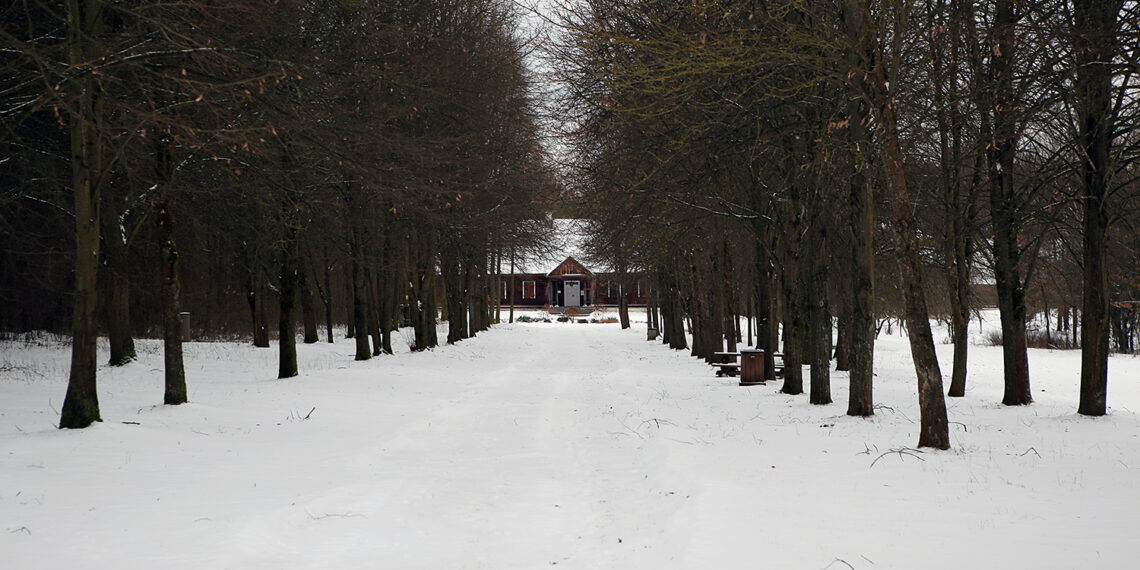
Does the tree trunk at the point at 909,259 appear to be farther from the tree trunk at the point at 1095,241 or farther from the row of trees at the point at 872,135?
the tree trunk at the point at 1095,241

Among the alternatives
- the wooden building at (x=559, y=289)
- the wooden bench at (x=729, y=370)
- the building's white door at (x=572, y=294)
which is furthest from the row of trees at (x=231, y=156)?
the building's white door at (x=572, y=294)

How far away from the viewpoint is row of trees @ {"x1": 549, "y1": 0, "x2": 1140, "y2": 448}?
857 cm

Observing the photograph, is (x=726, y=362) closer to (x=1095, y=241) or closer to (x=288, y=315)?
(x=1095, y=241)

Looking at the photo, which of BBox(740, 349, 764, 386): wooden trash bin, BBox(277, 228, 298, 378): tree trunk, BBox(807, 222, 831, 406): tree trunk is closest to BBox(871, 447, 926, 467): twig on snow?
BBox(807, 222, 831, 406): tree trunk

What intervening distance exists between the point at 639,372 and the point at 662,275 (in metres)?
13.3

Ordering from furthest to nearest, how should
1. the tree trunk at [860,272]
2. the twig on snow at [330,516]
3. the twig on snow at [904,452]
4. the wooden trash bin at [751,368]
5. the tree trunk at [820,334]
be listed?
the wooden trash bin at [751,368] → the tree trunk at [820,334] → the tree trunk at [860,272] → the twig on snow at [904,452] → the twig on snow at [330,516]

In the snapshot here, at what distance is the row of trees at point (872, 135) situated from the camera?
857cm

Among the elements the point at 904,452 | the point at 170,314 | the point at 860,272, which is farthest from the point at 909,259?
the point at 170,314

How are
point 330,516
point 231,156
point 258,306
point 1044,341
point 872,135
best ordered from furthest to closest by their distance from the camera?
point 1044,341, point 258,306, point 231,156, point 872,135, point 330,516

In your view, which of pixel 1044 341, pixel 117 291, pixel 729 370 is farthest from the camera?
pixel 1044 341

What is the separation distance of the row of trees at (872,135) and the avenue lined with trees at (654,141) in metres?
0.07

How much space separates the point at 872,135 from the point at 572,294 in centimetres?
6951

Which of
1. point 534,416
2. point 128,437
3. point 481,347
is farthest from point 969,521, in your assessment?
point 481,347

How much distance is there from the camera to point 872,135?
931cm
